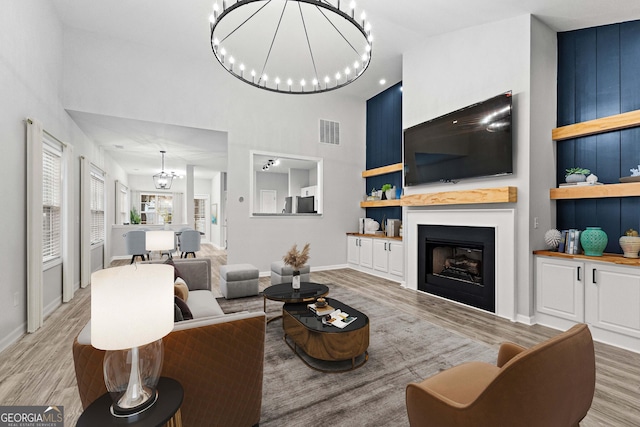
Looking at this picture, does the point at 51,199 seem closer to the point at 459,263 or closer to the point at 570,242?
the point at 459,263

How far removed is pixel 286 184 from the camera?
322 inches

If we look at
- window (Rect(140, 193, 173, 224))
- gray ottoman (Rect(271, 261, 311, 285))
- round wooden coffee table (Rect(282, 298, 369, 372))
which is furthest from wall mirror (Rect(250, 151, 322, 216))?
window (Rect(140, 193, 173, 224))

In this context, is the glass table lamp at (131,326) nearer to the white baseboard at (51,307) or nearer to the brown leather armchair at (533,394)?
the brown leather armchair at (533,394)

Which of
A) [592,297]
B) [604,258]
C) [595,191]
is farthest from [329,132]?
[592,297]

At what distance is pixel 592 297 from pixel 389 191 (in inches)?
137

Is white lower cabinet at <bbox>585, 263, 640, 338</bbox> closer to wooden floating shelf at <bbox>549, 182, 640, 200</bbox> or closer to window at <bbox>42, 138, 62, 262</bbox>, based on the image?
wooden floating shelf at <bbox>549, 182, 640, 200</bbox>

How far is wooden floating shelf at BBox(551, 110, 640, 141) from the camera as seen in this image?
293cm

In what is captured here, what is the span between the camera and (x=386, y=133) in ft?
20.7

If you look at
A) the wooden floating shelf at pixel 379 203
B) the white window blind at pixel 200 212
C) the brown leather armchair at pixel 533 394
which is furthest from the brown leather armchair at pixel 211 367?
the white window blind at pixel 200 212

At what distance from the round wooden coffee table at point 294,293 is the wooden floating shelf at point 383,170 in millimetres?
3043

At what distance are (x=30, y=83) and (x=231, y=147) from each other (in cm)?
279

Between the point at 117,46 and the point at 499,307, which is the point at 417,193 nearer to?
the point at 499,307

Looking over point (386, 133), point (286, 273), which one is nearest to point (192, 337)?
point (286, 273)

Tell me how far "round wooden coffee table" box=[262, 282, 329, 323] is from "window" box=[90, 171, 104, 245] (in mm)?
5041
